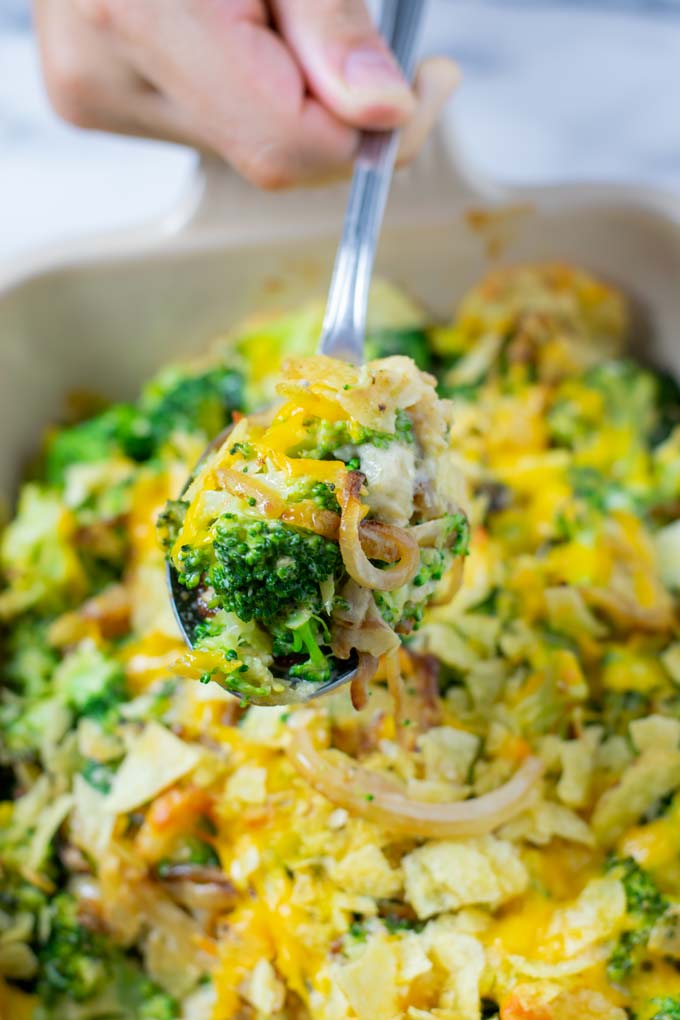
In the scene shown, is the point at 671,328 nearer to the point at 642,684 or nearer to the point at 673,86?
the point at 642,684

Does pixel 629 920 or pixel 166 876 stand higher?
pixel 629 920

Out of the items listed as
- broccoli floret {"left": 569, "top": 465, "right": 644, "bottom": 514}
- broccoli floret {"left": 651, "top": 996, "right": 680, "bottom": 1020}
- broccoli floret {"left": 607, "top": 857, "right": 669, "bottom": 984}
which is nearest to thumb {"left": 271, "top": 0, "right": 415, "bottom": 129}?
broccoli floret {"left": 569, "top": 465, "right": 644, "bottom": 514}

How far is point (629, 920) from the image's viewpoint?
1.55 m

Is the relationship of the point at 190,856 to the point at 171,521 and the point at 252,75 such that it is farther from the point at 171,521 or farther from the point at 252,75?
the point at 252,75

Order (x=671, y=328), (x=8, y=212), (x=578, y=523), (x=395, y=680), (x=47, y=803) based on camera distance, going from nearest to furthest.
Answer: (x=395, y=680)
(x=47, y=803)
(x=578, y=523)
(x=671, y=328)
(x=8, y=212)

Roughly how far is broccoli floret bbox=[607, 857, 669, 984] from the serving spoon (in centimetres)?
81

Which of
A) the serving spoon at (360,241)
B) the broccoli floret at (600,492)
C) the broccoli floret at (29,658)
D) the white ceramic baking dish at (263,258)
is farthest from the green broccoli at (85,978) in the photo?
the broccoli floret at (600,492)

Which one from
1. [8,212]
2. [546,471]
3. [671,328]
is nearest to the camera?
[546,471]

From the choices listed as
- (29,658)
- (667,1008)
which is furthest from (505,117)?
(667,1008)

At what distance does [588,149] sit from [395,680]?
259 cm

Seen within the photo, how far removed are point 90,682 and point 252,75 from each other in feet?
3.89

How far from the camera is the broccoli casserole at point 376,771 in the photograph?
1541 mm

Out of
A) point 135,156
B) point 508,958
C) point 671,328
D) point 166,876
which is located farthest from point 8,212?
point 508,958

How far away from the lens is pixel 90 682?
6.38ft
